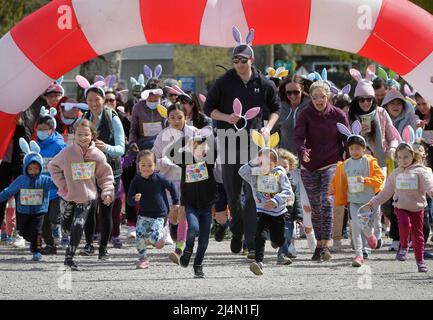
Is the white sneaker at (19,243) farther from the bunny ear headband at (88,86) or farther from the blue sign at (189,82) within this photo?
the blue sign at (189,82)

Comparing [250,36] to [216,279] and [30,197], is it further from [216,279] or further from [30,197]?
[30,197]

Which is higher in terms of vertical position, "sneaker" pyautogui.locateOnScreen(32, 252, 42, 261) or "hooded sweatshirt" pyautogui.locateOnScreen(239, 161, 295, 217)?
"hooded sweatshirt" pyautogui.locateOnScreen(239, 161, 295, 217)

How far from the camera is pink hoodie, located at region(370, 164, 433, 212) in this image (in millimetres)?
10281

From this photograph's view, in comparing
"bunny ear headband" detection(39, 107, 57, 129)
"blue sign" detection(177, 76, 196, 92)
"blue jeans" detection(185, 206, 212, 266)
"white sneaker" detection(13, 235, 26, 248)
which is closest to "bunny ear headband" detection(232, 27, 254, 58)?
"blue jeans" detection(185, 206, 212, 266)

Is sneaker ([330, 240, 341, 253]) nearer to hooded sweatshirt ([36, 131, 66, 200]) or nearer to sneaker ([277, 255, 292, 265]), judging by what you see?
sneaker ([277, 255, 292, 265])

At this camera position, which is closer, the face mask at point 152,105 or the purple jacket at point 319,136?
the purple jacket at point 319,136

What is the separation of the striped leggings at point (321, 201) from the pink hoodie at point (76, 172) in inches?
81.3

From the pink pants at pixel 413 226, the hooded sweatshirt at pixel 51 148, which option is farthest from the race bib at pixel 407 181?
the hooded sweatshirt at pixel 51 148

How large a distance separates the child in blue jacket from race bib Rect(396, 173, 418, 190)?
365 cm

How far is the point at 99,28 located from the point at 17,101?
1.10 metres

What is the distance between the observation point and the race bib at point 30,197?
1128cm

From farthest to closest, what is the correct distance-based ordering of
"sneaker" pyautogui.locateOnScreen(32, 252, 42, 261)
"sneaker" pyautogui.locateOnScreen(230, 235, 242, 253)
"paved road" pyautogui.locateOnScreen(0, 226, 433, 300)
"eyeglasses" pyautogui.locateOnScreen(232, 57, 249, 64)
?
1. "sneaker" pyautogui.locateOnScreen(32, 252, 42, 261)
2. "sneaker" pyautogui.locateOnScreen(230, 235, 242, 253)
3. "eyeglasses" pyautogui.locateOnScreen(232, 57, 249, 64)
4. "paved road" pyautogui.locateOnScreen(0, 226, 433, 300)

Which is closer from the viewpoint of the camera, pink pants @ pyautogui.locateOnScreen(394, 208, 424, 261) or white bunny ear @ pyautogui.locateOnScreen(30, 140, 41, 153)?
pink pants @ pyautogui.locateOnScreen(394, 208, 424, 261)

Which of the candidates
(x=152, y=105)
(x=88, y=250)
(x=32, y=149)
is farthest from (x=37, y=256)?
(x=152, y=105)
